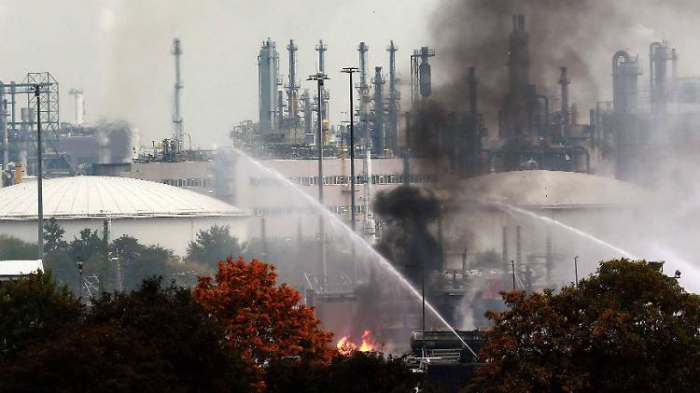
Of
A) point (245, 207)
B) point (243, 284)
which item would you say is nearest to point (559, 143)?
point (245, 207)

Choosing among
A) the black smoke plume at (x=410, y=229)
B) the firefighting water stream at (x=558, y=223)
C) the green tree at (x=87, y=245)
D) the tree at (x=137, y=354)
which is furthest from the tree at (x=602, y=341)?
the green tree at (x=87, y=245)

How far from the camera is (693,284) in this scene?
4139 inches

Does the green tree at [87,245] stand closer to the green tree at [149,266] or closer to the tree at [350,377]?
the green tree at [149,266]

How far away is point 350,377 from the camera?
58031 millimetres

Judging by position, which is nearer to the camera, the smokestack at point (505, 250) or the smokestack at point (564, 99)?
the smokestack at point (505, 250)

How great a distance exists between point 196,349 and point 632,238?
87.2 m

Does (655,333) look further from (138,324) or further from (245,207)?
(245,207)

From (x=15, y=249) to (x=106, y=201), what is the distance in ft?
86.0

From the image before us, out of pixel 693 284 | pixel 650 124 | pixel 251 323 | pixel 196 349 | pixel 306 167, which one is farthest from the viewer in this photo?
pixel 306 167

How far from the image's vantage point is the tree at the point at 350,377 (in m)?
57.7

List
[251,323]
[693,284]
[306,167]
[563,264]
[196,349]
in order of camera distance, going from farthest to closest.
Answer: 1. [306,167]
2. [563,264]
3. [693,284]
4. [251,323]
5. [196,349]

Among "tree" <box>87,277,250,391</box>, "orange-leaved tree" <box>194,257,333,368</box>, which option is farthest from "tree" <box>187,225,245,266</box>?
"tree" <box>87,277,250,391</box>

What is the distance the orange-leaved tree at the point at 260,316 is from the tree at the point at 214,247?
3744 inches

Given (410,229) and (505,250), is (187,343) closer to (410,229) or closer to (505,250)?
(410,229)
